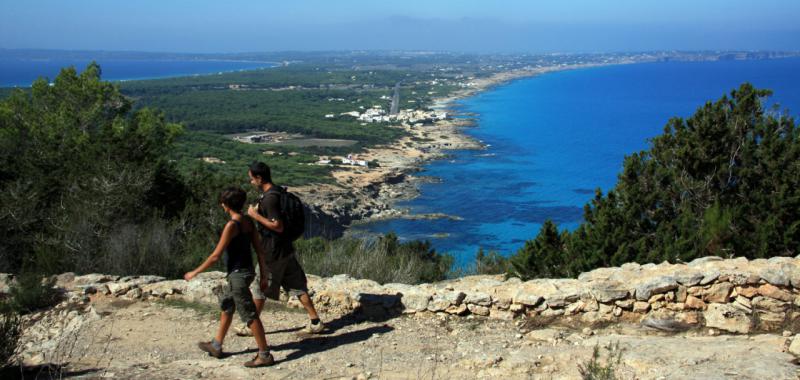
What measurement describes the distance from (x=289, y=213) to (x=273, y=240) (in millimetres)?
294

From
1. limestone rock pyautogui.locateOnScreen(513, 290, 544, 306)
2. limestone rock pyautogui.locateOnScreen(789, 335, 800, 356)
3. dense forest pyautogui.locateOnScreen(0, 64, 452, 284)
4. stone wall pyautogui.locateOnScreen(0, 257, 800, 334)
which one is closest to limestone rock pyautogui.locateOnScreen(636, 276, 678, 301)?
stone wall pyautogui.locateOnScreen(0, 257, 800, 334)

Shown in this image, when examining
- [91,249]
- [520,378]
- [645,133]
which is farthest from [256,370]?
[645,133]

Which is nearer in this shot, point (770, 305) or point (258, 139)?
point (770, 305)

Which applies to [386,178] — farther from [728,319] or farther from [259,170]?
[259,170]

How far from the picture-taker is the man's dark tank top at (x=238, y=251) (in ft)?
16.9

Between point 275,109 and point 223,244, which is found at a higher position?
point 223,244

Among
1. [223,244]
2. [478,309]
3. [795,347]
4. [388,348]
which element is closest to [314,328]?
[388,348]

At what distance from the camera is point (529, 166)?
55.1 metres

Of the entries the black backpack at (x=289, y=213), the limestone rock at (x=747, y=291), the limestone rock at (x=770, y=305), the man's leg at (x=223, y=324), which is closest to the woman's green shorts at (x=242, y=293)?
the man's leg at (x=223, y=324)

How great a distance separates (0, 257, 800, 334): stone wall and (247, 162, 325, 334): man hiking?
1105 mm

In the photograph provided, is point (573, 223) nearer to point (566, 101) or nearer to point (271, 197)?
point (271, 197)

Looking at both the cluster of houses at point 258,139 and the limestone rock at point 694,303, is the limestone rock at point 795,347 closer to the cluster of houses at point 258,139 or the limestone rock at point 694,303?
the limestone rock at point 694,303

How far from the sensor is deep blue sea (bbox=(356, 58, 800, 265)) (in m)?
36.5

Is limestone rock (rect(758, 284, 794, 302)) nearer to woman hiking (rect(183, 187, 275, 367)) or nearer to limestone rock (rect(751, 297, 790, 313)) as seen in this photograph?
limestone rock (rect(751, 297, 790, 313))
